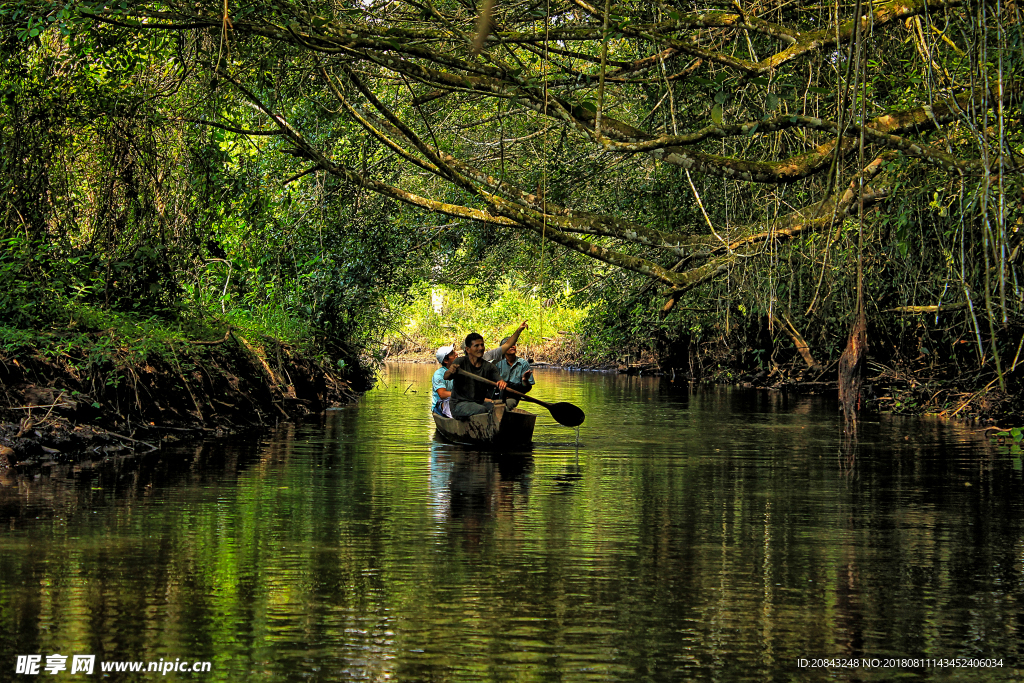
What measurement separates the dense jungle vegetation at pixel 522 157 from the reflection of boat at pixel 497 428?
86.6 inches

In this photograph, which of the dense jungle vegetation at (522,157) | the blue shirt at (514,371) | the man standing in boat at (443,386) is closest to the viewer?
the dense jungle vegetation at (522,157)

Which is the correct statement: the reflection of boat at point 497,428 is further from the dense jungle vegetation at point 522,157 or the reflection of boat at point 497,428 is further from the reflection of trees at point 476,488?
the dense jungle vegetation at point 522,157

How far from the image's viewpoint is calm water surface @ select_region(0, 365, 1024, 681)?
621 centimetres

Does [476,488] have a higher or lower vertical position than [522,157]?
lower

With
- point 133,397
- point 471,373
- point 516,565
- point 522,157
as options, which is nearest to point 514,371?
point 471,373

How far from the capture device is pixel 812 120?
1027 cm

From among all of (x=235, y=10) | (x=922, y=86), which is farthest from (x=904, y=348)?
(x=235, y=10)

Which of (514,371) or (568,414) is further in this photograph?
(514,371)

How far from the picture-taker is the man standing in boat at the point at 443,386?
1805 cm

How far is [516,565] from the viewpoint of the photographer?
27.7ft

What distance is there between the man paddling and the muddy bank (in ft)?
10.5

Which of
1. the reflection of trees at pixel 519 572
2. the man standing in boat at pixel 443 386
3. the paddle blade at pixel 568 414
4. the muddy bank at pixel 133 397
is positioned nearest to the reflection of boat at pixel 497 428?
the man standing in boat at pixel 443 386

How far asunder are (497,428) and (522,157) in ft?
17.3

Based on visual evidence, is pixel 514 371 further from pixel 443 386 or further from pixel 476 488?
pixel 476 488
